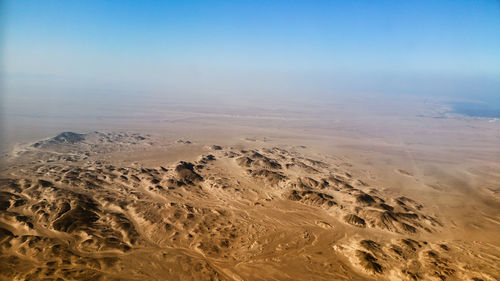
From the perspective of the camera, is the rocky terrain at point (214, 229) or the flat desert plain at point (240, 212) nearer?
the rocky terrain at point (214, 229)

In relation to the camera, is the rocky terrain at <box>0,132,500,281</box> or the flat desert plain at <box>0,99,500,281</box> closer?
the rocky terrain at <box>0,132,500,281</box>

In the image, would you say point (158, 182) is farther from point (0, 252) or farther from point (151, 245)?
point (0, 252)

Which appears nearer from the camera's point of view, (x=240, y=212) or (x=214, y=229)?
(x=214, y=229)

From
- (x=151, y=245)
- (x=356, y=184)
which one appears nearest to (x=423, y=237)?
(x=356, y=184)

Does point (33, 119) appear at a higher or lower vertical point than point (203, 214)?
higher

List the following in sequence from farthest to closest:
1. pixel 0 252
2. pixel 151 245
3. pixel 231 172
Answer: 1. pixel 231 172
2. pixel 151 245
3. pixel 0 252

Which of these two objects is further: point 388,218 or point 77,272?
point 388,218

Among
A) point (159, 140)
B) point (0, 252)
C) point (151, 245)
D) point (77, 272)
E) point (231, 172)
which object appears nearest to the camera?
point (77, 272)
